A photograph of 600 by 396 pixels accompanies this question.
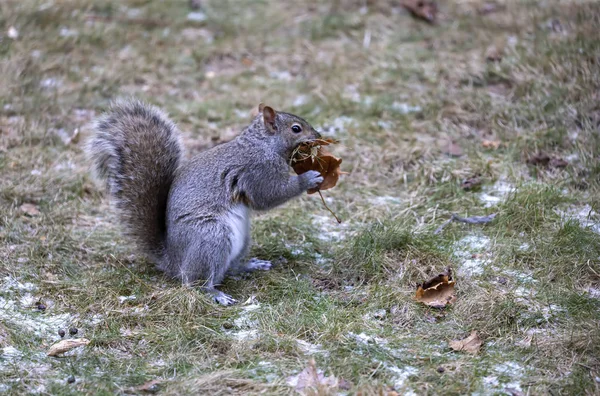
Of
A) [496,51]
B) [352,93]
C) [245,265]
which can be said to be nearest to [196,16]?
[352,93]

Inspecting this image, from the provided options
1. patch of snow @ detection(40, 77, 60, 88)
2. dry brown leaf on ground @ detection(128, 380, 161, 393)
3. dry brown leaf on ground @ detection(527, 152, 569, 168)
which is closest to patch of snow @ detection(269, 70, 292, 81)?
patch of snow @ detection(40, 77, 60, 88)

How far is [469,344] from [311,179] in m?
1.17

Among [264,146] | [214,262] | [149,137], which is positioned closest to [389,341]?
[214,262]

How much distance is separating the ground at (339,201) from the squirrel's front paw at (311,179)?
393mm

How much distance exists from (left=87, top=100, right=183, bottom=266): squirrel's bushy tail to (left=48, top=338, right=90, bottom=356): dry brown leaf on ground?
0.76m

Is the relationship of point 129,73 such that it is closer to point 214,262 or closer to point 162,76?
point 162,76

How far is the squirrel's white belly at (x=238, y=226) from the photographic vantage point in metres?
3.61

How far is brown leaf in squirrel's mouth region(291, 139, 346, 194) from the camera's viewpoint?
12.3 feet

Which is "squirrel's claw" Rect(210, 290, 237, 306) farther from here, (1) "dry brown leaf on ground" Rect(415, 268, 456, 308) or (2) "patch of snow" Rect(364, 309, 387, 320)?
(1) "dry brown leaf on ground" Rect(415, 268, 456, 308)

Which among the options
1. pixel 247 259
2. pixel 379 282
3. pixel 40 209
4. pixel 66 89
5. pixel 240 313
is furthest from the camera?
→ pixel 66 89

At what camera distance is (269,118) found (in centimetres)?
376

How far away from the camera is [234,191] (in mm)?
3678

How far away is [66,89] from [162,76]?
77cm

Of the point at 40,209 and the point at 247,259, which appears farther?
the point at 40,209
